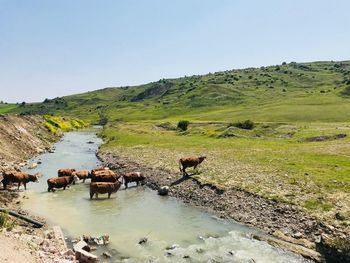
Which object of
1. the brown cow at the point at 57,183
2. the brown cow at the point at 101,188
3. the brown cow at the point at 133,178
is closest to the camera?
the brown cow at the point at 101,188

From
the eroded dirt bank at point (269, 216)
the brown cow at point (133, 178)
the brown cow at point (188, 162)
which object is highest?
the brown cow at point (188, 162)

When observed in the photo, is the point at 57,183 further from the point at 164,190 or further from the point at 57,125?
the point at 57,125

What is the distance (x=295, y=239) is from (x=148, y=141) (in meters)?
45.5

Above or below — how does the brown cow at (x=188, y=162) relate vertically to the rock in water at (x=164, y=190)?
above

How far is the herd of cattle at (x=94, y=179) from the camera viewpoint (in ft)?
104

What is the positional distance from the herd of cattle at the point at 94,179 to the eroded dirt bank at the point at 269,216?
1669 millimetres

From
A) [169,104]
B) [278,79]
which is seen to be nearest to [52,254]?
[169,104]

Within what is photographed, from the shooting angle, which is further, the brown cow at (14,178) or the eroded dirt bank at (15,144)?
the eroded dirt bank at (15,144)

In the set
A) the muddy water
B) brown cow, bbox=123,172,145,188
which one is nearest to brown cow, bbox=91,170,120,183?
brown cow, bbox=123,172,145,188

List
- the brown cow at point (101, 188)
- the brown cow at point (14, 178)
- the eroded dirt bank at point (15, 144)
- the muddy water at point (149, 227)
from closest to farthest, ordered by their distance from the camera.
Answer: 1. the muddy water at point (149, 227)
2. the brown cow at point (101, 188)
3. the brown cow at point (14, 178)
4. the eroded dirt bank at point (15, 144)

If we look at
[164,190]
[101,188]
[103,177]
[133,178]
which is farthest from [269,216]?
[103,177]

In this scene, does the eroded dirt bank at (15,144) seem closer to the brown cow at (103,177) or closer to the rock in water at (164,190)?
the brown cow at (103,177)

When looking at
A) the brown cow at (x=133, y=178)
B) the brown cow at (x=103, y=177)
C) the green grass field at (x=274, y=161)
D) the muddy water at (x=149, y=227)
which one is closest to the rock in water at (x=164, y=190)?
the muddy water at (x=149, y=227)

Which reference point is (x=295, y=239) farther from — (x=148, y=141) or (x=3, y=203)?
(x=148, y=141)
